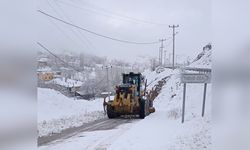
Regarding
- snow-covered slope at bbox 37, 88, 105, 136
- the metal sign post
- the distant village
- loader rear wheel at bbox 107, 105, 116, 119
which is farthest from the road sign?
loader rear wheel at bbox 107, 105, 116, 119

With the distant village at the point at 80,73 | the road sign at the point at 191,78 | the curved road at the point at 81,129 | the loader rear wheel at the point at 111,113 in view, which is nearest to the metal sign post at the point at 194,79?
the road sign at the point at 191,78

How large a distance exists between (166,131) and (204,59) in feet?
1.92

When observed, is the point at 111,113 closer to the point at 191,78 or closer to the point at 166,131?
the point at 166,131

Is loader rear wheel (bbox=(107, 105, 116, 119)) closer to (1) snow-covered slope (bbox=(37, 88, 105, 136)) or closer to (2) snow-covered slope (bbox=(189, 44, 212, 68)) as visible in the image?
(1) snow-covered slope (bbox=(37, 88, 105, 136))

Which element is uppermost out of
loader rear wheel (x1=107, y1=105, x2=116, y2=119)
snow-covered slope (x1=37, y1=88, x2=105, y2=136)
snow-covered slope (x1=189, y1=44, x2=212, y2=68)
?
snow-covered slope (x1=189, y1=44, x2=212, y2=68)

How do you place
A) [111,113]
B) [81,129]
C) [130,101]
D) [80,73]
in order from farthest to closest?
[130,101]
[111,113]
[81,129]
[80,73]

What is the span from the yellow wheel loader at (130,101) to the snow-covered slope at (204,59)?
45cm

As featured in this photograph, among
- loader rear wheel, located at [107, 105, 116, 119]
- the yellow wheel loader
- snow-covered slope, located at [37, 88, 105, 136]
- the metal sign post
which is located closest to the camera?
snow-covered slope, located at [37, 88, 105, 136]

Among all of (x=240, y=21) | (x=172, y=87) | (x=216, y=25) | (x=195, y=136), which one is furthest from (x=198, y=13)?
(x=195, y=136)

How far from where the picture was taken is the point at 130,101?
4.07 meters

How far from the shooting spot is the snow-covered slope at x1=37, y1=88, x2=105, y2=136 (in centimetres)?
→ 226

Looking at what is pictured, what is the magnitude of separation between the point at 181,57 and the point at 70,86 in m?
0.82

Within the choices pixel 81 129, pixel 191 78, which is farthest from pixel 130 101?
pixel 191 78

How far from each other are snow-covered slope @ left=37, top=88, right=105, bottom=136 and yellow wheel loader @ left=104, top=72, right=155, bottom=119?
0.59ft
